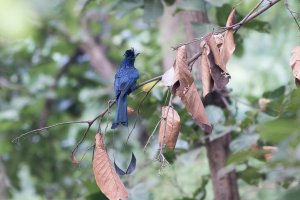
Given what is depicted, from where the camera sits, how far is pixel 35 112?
144 inches

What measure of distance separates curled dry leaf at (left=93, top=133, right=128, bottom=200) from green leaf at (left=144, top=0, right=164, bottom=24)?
1.00m

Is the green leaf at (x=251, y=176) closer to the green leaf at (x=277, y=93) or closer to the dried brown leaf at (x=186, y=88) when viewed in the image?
the green leaf at (x=277, y=93)

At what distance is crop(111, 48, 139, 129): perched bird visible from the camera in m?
1.71

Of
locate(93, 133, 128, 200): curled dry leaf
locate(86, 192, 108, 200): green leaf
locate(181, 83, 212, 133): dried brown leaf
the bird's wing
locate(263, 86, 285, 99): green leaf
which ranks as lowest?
locate(86, 192, 108, 200): green leaf

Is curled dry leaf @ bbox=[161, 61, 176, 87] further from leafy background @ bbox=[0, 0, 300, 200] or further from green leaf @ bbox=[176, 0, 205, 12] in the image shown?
leafy background @ bbox=[0, 0, 300, 200]

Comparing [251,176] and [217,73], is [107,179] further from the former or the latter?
[251,176]

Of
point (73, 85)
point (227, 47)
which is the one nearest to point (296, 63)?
point (227, 47)

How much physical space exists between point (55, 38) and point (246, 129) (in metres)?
2.04

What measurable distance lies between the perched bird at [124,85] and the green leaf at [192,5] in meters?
0.25

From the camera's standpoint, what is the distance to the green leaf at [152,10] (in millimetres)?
Answer: 2371

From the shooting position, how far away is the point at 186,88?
137 cm

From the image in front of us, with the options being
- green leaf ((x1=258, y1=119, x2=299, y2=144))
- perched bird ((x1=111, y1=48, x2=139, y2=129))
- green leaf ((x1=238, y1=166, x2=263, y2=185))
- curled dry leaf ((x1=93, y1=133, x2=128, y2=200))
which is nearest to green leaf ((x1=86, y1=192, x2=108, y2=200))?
perched bird ((x1=111, y1=48, x2=139, y2=129))

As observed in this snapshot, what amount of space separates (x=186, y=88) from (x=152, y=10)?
3.53 ft

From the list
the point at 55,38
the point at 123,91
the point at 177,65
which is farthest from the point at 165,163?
the point at 55,38
